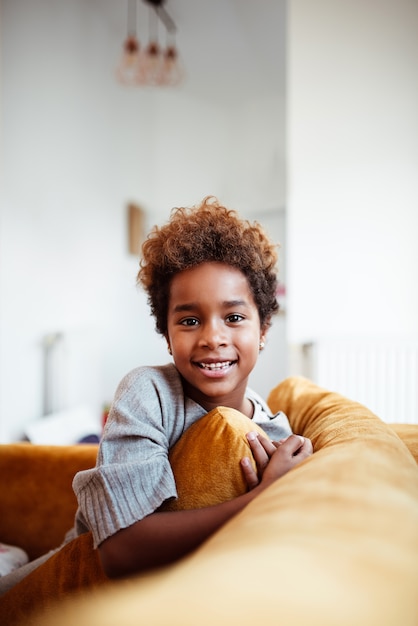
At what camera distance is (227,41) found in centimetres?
356

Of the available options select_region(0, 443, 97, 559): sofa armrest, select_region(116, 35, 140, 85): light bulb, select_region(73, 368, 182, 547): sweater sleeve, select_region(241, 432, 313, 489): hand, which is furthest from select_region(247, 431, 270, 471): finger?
select_region(116, 35, 140, 85): light bulb

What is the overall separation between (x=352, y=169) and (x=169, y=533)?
7.68ft

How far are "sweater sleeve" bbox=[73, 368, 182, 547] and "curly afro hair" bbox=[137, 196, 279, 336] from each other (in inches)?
8.2

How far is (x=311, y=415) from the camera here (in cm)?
100

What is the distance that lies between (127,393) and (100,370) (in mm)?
2875

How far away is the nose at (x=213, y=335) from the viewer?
0.83 m

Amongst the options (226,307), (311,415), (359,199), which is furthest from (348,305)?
(226,307)

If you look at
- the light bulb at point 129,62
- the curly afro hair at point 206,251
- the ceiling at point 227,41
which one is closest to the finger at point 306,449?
the curly afro hair at point 206,251

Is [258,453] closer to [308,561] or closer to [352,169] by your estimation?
[308,561]

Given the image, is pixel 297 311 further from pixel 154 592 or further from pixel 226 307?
pixel 154 592

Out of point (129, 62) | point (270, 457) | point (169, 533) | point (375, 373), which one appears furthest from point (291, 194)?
point (169, 533)

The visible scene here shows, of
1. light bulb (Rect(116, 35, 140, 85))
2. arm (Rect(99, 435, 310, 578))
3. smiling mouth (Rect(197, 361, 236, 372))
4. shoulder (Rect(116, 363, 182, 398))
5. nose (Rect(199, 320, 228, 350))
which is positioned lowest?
arm (Rect(99, 435, 310, 578))

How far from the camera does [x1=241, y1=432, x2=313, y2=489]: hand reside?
66cm

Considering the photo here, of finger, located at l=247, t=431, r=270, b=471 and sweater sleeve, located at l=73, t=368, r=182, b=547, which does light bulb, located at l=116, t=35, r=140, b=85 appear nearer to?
sweater sleeve, located at l=73, t=368, r=182, b=547
